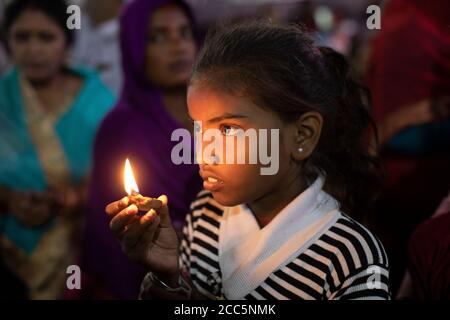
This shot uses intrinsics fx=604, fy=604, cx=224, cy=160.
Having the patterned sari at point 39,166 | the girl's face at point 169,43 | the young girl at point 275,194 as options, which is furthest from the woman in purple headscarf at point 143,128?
the young girl at point 275,194

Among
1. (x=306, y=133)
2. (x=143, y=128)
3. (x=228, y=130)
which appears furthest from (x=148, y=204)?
(x=143, y=128)

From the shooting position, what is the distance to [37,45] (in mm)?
1689

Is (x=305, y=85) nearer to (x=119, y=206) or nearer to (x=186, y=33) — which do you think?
(x=119, y=206)

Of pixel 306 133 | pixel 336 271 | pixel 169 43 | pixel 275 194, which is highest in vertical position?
pixel 169 43

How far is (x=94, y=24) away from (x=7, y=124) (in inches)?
15.5

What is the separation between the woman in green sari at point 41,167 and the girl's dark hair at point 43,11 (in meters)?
0.02

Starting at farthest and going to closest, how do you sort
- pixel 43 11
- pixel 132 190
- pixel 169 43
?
pixel 43 11, pixel 169 43, pixel 132 190

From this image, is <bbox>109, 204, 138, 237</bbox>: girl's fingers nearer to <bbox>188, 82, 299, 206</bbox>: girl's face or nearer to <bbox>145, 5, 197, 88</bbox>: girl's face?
<bbox>188, 82, 299, 206</bbox>: girl's face

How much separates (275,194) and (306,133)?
0.41ft

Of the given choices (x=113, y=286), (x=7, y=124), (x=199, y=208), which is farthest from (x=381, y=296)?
(x=7, y=124)

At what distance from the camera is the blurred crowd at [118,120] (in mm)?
1532

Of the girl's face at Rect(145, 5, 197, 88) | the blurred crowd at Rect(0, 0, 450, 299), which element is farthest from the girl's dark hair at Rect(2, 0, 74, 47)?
the girl's face at Rect(145, 5, 197, 88)

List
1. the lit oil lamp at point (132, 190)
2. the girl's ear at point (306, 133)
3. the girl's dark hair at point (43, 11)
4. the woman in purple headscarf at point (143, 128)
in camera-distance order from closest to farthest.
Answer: the lit oil lamp at point (132, 190)
the girl's ear at point (306, 133)
the woman in purple headscarf at point (143, 128)
the girl's dark hair at point (43, 11)

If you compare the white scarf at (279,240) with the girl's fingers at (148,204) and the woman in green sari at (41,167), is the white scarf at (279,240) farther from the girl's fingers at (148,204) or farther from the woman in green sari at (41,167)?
the woman in green sari at (41,167)
